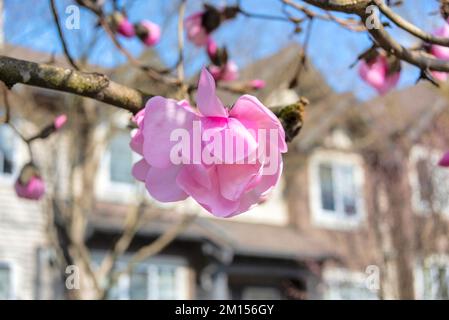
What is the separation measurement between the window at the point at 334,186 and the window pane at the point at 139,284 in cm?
357

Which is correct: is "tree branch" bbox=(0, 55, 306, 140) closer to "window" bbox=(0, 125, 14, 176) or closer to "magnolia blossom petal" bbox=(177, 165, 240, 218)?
"magnolia blossom petal" bbox=(177, 165, 240, 218)

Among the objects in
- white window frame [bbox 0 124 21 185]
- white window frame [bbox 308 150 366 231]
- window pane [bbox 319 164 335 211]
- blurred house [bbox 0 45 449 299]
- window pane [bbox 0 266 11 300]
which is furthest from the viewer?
window pane [bbox 319 164 335 211]

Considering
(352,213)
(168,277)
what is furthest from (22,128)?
(352,213)

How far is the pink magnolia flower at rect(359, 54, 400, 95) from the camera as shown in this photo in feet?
7.48

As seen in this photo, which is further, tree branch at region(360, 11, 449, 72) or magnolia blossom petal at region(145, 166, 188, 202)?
tree branch at region(360, 11, 449, 72)

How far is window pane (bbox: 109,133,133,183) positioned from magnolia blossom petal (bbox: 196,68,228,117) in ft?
30.3

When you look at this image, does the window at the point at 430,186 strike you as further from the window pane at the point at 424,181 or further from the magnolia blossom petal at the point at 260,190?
the magnolia blossom petal at the point at 260,190

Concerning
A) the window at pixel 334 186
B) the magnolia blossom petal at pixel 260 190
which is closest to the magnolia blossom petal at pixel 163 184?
the magnolia blossom petal at pixel 260 190

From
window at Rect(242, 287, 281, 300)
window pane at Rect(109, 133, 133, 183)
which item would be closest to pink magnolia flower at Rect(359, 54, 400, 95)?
window pane at Rect(109, 133, 133, 183)

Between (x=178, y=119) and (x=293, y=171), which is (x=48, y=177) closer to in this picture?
(x=293, y=171)

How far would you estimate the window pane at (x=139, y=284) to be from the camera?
33.3ft

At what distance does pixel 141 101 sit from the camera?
1.57 metres
